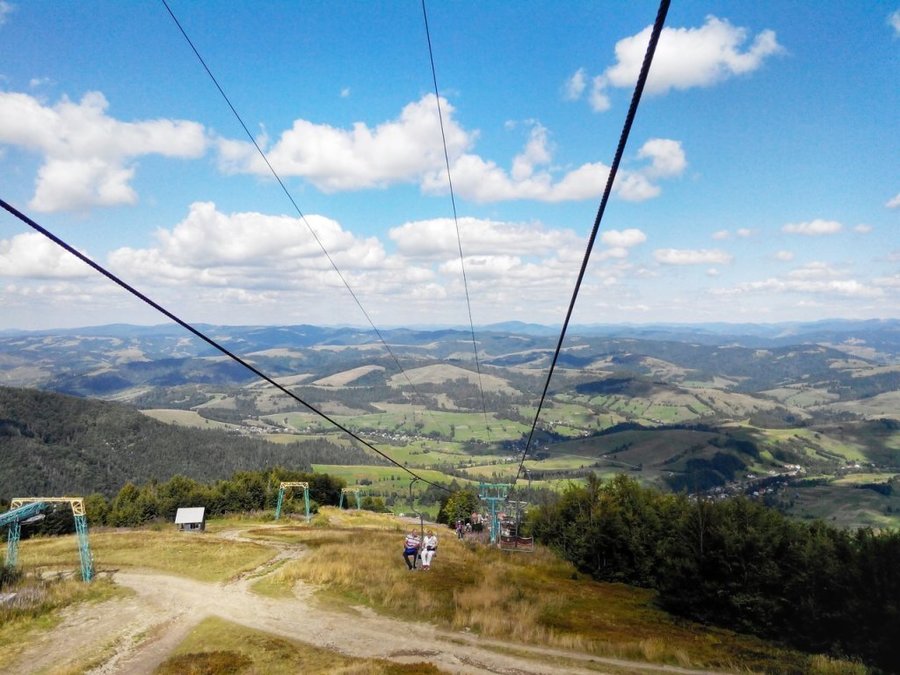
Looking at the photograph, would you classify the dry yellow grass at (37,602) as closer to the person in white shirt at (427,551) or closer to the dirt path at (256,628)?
the dirt path at (256,628)

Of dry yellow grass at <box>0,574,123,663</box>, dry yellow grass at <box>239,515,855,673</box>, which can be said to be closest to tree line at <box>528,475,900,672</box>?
dry yellow grass at <box>239,515,855,673</box>

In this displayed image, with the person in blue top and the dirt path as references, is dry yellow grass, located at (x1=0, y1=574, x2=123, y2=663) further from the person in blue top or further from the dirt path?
the person in blue top

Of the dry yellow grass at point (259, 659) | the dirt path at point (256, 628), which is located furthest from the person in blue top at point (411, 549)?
the dry yellow grass at point (259, 659)

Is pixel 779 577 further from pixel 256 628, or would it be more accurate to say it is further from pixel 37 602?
pixel 37 602

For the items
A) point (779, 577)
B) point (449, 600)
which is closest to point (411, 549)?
point (449, 600)

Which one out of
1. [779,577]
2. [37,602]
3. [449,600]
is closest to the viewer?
[37,602]

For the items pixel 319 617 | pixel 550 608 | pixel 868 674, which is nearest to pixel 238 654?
pixel 319 617
